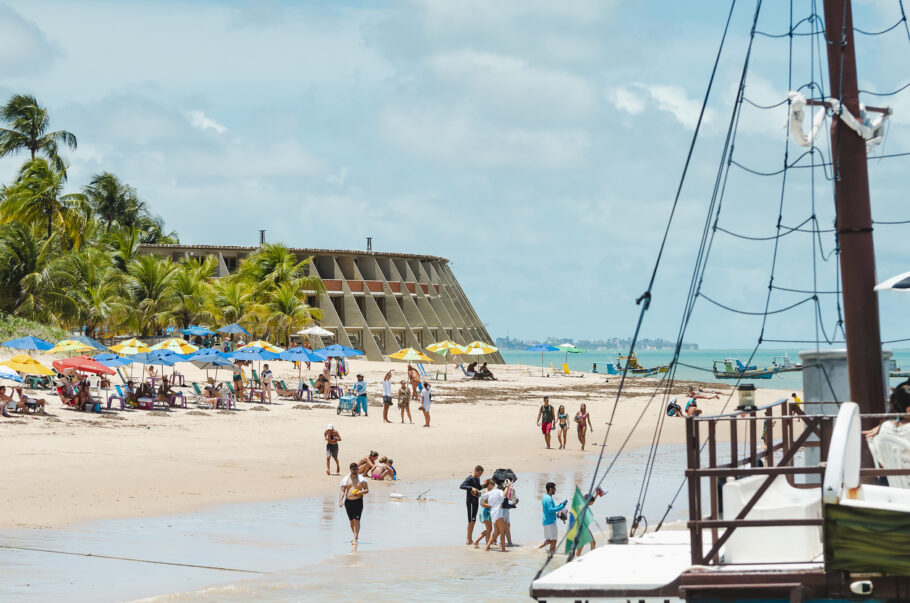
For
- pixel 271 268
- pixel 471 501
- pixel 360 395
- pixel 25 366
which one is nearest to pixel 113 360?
pixel 25 366

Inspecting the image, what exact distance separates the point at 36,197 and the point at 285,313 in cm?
1364

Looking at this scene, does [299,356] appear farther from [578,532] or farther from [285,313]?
[578,532]

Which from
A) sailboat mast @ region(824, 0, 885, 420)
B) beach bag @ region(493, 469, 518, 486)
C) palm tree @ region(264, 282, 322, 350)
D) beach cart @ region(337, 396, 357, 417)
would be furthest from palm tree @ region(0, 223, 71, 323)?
sailboat mast @ region(824, 0, 885, 420)

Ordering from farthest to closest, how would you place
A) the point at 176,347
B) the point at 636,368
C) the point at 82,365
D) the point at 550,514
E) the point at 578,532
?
the point at 636,368 → the point at 176,347 → the point at 82,365 → the point at 550,514 → the point at 578,532

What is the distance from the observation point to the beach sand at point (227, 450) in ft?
64.7

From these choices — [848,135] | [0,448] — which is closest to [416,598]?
[848,135]

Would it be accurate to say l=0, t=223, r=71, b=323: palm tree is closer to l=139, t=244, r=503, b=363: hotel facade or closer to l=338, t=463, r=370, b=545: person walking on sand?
l=139, t=244, r=503, b=363: hotel facade

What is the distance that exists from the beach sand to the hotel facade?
2628 centimetres

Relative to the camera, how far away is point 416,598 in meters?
13.2

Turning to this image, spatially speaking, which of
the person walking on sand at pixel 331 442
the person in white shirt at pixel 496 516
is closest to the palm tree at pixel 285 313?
the person walking on sand at pixel 331 442

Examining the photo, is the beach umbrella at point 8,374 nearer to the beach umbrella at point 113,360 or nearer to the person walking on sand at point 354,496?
the beach umbrella at point 113,360

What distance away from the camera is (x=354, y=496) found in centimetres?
1644

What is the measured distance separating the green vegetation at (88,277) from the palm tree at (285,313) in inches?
2.1

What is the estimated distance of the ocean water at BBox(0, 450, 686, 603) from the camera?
13203 mm
